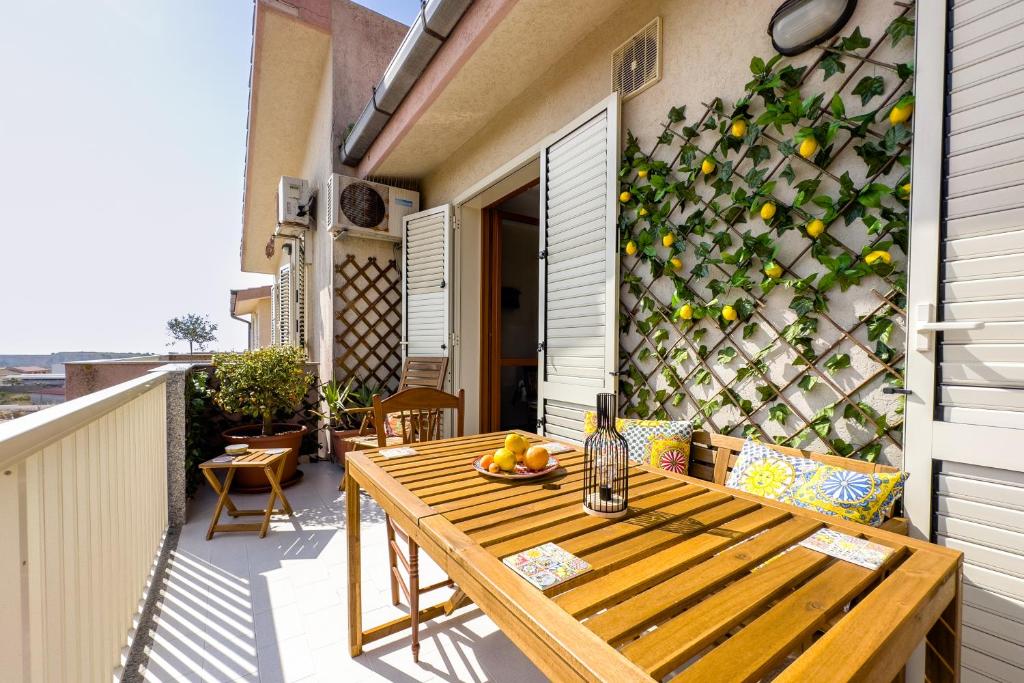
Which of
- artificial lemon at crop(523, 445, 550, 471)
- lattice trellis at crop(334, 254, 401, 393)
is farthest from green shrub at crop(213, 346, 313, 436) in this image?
artificial lemon at crop(523, 445, 550, 471)

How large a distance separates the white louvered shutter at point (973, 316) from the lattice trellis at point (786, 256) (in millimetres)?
93

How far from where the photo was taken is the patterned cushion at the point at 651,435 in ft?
5.90

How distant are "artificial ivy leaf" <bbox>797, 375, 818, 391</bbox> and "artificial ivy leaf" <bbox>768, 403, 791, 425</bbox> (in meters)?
0.10

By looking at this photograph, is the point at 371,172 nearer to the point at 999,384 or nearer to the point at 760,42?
the point at 760,42

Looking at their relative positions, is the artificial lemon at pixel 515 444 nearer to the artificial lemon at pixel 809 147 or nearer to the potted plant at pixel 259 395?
the artificial lemon at pixel 809 147

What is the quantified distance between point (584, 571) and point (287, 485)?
338cm

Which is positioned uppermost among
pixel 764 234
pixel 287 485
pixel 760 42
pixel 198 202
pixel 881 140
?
pixel 198 202

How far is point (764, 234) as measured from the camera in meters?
1.61

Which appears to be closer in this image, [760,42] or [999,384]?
[999,384]

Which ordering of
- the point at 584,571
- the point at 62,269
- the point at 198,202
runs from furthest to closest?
the point at 198,202 < the point at 62,269 < the point at 584,571

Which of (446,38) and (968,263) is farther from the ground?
(446,38)

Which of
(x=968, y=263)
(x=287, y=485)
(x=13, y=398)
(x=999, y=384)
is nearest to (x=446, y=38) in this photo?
(x=968, y=263)

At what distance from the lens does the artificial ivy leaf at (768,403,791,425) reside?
1572 millimetres

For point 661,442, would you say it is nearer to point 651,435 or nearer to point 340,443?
point 651,435
